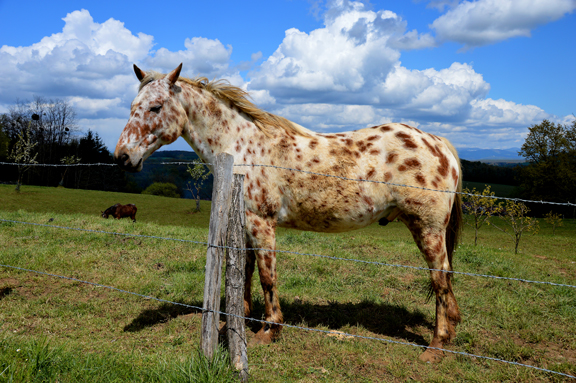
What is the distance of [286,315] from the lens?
531cm

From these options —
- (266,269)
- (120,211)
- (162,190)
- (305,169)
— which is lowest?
(162,190)

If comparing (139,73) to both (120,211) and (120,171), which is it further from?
(120,171)

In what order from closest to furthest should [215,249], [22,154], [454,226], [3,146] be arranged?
[215,249]
[454,226]
[22,154]
[3,146]

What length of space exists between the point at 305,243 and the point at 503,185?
191 feet

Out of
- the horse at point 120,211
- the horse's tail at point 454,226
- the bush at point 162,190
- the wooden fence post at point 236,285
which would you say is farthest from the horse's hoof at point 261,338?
the bush at point 162,190

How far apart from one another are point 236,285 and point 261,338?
146cm

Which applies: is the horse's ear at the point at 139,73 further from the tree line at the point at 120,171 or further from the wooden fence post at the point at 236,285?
the tree line at the point at 120,171

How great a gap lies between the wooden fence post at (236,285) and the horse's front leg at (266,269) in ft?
3.16

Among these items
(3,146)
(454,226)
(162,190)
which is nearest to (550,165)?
(454,226)

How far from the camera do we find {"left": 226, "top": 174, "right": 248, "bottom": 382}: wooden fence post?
3299 mm

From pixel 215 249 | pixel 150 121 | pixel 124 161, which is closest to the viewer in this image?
pixel 215 249

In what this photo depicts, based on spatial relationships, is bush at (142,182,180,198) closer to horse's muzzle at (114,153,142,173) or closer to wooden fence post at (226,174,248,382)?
horse's muzzle at (114,153,142,173)

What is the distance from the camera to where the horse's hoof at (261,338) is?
4355 millimetres

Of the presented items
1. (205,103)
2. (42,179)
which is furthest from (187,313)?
(42,179)
